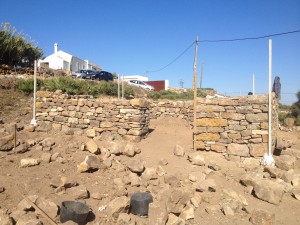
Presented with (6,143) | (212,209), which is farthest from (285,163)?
(6,143)

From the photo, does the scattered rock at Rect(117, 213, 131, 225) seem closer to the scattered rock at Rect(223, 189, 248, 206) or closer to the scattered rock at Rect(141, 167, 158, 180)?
the scattered rock at Rect(141, 167, 158, 180)

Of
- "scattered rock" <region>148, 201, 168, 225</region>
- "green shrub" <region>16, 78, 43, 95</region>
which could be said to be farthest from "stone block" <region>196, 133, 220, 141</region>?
"green shrub" <region>16, 78, 43, 95</region>

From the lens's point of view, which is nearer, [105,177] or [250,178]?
[105,177]

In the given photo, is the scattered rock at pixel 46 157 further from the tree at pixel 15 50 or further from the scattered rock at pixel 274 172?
the tree at pixel 15 50

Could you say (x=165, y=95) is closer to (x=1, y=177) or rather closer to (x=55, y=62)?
(x=55, y=62)

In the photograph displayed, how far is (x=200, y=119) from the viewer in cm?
732

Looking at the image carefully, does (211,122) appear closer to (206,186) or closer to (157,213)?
(206,186)

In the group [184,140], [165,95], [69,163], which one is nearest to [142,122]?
[184,140]

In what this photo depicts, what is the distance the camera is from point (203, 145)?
23.9 ft

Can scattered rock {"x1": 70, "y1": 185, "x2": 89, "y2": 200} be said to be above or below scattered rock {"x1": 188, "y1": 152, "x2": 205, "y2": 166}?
below

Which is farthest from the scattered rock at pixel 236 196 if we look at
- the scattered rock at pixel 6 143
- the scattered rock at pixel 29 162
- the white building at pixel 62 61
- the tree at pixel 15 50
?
the white building at pixel 62 61

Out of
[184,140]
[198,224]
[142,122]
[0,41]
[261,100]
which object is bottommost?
[198,224]

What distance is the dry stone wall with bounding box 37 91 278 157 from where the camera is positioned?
6805 mm

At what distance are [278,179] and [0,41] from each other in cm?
1647
